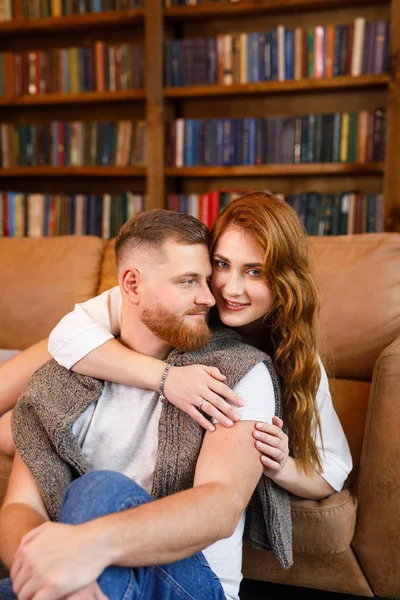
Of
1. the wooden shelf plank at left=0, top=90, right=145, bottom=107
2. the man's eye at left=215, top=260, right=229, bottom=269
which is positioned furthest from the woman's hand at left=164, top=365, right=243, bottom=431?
the wooden shelf plank at left=0, top=90, right=145, bottom=107

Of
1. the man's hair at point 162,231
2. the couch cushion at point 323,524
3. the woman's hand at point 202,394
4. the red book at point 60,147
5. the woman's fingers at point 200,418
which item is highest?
the red book at point 60,147

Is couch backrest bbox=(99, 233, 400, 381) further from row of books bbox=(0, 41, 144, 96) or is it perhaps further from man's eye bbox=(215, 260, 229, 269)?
row of books bbox=(0, 41, 144, 96)

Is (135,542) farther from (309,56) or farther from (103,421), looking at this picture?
(309,56)

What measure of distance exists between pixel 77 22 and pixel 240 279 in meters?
2.36

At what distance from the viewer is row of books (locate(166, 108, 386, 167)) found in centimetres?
272

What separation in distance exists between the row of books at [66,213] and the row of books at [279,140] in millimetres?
345

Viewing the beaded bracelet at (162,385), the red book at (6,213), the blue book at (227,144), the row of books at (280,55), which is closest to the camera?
the beaded bracelet at (162,385)

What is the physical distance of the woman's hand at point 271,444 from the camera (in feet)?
3.33

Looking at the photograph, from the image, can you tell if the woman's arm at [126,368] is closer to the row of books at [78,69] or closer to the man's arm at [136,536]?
the man's arm at [136,536]

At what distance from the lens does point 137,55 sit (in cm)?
297

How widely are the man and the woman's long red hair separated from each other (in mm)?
86

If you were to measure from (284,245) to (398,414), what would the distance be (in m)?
0.42

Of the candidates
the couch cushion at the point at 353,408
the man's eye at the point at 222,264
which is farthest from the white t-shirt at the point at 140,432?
the couch cushion at the point at 353,408

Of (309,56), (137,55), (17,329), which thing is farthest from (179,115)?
(17,329)
